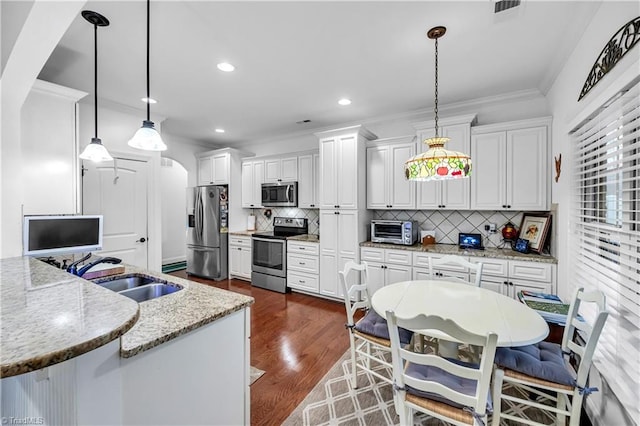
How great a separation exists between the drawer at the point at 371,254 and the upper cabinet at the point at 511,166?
1248 millimetres

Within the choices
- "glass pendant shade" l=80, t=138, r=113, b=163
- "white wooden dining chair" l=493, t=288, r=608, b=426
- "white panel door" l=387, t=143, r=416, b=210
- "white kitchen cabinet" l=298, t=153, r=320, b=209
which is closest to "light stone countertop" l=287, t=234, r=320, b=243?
"white kitchen cabinet" l=298, t=153, r=320, b=209

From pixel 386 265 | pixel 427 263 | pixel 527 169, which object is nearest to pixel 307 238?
pixel 386 265

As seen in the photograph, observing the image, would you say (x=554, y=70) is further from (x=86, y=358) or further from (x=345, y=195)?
(x=86, y=358)

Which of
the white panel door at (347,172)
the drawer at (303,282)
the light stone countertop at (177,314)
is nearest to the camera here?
the light stone countertop at (177,314)

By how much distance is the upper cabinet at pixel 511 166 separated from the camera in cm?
294

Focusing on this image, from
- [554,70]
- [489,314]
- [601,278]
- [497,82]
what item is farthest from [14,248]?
[554,70]

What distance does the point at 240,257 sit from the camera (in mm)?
5035

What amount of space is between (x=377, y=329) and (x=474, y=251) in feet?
5.93

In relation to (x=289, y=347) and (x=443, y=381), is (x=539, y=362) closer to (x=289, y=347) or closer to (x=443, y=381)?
Answer: (x=443, y=381)

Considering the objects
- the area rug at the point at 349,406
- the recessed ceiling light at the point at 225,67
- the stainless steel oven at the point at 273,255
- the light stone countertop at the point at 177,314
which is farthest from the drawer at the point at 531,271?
the recessed ceiling light at the point at 225,67

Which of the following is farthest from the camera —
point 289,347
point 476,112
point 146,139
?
point 476,112

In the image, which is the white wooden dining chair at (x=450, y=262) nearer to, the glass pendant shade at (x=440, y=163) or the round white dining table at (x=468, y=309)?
the round white dining table at (x=468, y=309)

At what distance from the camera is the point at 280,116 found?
4.07 metres

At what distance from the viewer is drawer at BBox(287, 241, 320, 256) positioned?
13.6ft
